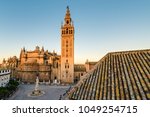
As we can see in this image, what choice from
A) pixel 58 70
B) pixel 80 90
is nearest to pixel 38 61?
pixel 58 70

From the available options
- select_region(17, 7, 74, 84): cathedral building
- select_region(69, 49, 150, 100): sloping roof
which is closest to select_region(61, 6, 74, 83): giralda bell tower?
select_region(17, 7, 74, 84): cathedral building

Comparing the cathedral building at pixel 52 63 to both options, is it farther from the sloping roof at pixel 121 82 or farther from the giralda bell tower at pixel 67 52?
the sloping roof at pixel 121 82

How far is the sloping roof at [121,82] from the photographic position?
7.59m

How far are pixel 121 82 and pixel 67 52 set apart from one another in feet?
173

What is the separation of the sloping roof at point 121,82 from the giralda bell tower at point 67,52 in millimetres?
47909

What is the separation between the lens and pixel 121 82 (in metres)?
8.80

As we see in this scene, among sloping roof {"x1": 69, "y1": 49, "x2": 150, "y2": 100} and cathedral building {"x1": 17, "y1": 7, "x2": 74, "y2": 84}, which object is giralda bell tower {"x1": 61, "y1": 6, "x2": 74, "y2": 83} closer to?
cathedral building {"x1": 17, "y1": 7, "x2": 74, "y2": 84}

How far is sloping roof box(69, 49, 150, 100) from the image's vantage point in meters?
7.59

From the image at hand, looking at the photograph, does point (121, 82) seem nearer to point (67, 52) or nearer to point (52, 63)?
point (67, 52)

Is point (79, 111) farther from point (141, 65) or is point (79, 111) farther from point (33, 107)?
point (141, 65)

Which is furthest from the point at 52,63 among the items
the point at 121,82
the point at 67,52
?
the point at 121,82

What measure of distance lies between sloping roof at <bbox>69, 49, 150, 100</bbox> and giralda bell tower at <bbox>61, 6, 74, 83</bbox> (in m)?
47.9

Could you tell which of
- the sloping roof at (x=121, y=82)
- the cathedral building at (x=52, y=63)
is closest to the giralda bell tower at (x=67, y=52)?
the cathedral building at (x=52, y=63)

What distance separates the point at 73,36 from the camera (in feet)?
201
